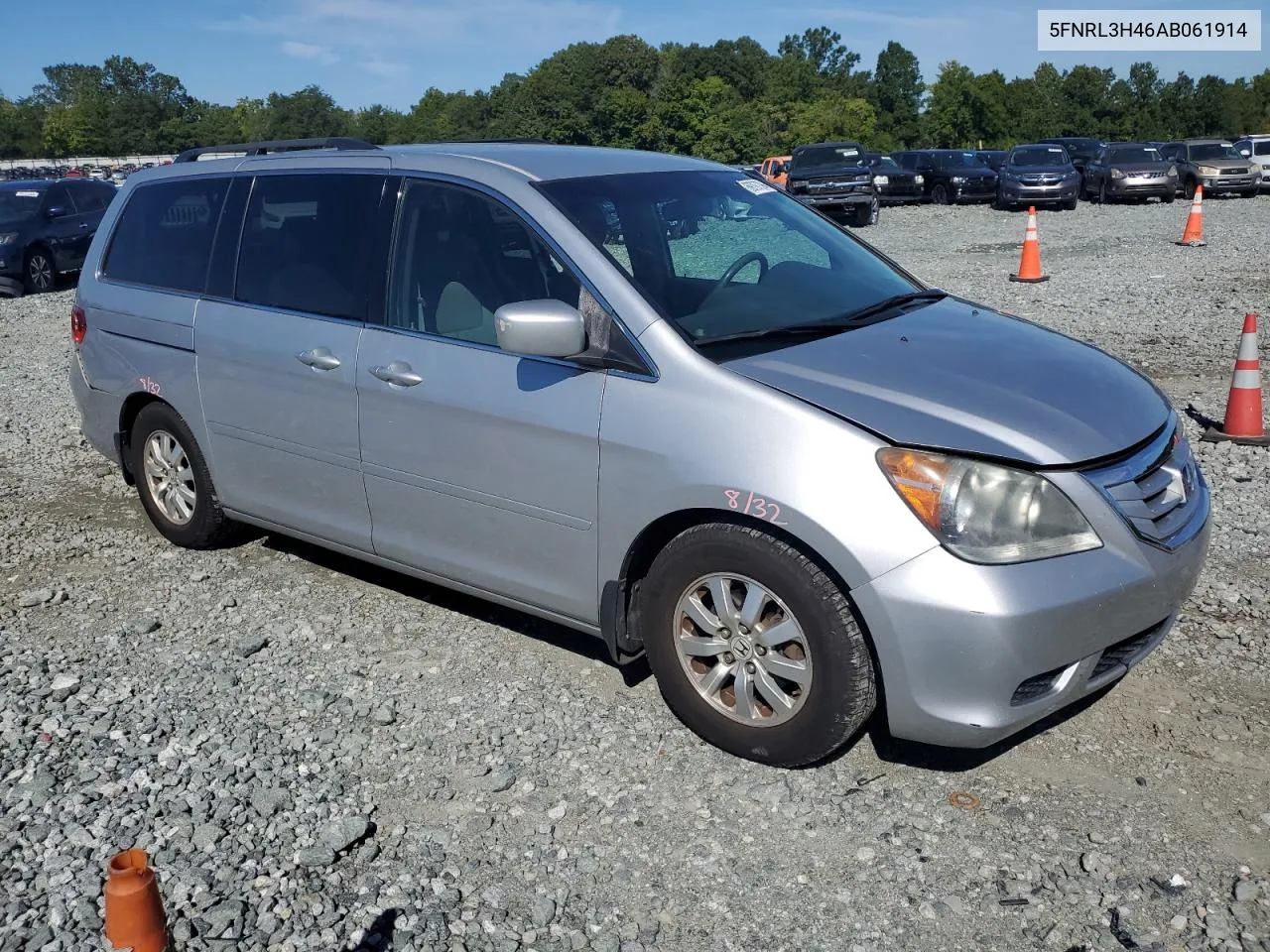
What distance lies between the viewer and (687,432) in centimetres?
362

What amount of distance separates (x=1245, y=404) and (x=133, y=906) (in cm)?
657

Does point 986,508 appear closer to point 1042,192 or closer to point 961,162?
point 1042,192

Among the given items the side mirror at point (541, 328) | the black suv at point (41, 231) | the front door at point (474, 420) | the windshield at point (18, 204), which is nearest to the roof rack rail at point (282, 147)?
the front door at point (474, 420)

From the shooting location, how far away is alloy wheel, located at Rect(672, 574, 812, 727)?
355cm

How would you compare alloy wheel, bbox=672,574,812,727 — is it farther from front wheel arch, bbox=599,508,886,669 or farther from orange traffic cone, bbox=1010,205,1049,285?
orange traffic cone, bbox=1010,205,1049,285

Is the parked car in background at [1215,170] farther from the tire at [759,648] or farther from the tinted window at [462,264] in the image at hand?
the tire at [759,648]

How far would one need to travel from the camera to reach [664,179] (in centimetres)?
462

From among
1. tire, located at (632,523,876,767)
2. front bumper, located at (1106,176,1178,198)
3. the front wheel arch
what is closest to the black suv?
the front wheel arch

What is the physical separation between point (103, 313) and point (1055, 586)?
467cm

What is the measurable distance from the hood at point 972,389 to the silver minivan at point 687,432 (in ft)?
0.05

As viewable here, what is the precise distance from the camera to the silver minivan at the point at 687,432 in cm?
330

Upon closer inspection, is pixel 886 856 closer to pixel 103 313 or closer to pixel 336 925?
pixel 336 925

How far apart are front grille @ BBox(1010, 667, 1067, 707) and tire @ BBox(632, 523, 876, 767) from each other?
399mm

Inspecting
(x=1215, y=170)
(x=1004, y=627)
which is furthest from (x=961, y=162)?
(x=1004, y=627)
